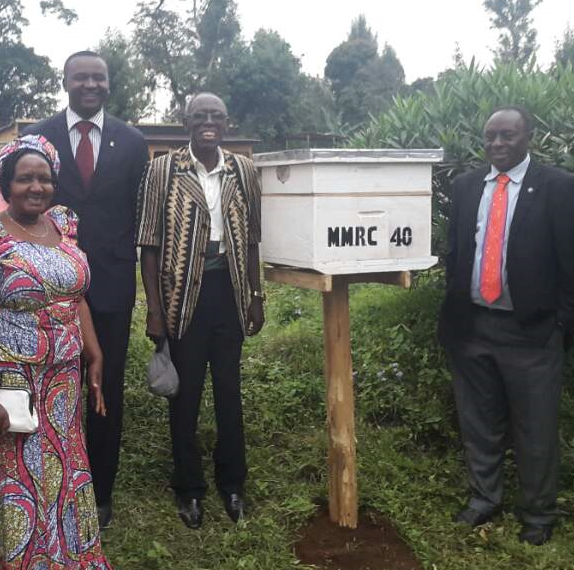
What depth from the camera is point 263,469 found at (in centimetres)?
437

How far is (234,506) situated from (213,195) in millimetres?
1544

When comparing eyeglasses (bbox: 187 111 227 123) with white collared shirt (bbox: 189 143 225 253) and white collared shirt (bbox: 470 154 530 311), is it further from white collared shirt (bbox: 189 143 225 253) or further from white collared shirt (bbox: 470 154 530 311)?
white collared shirt (bbox: 470 154 530 311)

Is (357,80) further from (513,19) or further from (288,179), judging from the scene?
(288,179)

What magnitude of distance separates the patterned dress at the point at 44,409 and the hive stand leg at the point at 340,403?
1.19 m

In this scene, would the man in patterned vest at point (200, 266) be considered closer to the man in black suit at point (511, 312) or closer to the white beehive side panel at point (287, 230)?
the white beehive side panel at point (287, 230)

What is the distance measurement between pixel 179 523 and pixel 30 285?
1.63m

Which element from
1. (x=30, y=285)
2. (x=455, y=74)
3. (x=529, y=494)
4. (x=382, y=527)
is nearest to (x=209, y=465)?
(x=382, y=527)

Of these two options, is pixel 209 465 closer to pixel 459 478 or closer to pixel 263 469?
pixel 263 469

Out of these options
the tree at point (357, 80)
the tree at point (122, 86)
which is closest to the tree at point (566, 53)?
the tree at point (357, 80)

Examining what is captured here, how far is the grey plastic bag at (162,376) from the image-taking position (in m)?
3.47

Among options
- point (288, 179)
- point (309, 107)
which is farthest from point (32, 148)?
point (309, 107)

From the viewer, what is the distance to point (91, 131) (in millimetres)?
3543

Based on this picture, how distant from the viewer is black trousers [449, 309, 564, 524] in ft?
11.9

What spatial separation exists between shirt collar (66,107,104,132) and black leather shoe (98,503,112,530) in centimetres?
183
